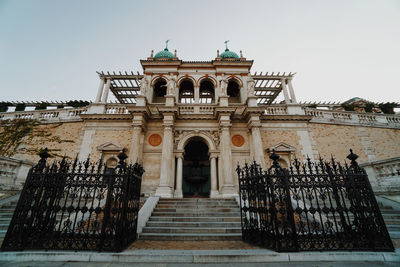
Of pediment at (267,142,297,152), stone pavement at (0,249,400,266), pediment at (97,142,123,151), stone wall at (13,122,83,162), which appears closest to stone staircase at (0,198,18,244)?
stone pavement at (0,249,400,266)

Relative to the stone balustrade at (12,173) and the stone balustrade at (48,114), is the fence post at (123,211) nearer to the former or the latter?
the stone balustrade at (12,173)

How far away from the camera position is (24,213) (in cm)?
408

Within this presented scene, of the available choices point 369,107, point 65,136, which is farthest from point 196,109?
point 369,107

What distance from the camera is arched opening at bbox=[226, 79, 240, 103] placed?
53.7ft

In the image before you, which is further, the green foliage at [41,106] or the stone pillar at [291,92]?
the green foliage at [41,106]

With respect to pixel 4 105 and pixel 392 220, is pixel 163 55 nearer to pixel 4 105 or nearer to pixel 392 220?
pixel 4 105

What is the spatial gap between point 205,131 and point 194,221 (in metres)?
7.09

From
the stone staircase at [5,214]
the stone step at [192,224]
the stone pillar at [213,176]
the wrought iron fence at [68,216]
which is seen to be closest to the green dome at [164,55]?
the stone pillar at [213,176]

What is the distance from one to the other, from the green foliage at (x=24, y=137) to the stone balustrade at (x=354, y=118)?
19.2m

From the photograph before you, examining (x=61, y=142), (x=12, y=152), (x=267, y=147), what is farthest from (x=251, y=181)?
(x=12, y=152)

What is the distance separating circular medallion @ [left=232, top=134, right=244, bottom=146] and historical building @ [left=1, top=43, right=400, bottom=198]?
7 centimetres

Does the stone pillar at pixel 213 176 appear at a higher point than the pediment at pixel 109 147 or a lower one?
lower

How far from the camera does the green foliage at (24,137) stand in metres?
12.7

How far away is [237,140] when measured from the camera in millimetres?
12875
